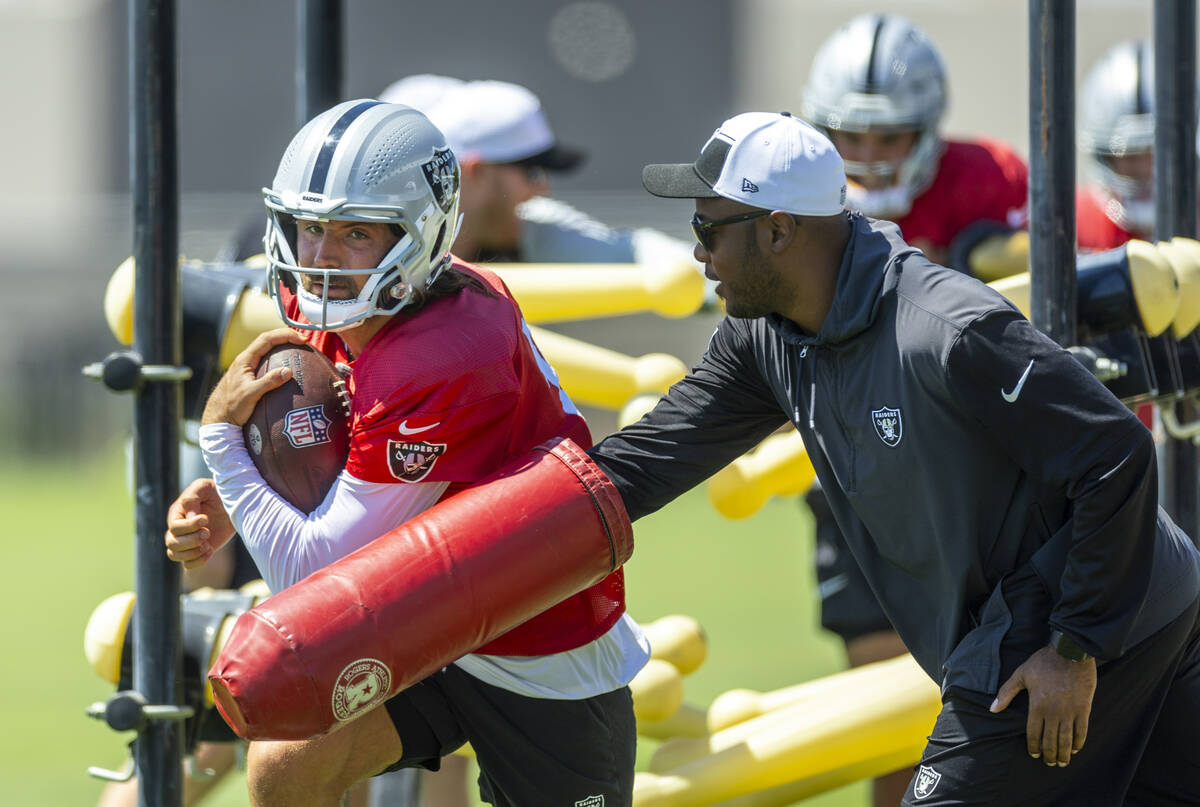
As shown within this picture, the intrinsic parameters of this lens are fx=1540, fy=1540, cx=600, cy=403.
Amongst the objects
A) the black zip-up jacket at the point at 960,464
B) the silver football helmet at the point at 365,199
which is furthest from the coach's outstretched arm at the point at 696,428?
the silver football helmet at the point at 365,199

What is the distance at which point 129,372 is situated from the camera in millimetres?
3281

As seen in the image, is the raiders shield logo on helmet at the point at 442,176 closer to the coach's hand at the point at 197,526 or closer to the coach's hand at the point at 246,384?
the coach's hand at the point at 246,384

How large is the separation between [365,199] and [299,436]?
1.51 feet

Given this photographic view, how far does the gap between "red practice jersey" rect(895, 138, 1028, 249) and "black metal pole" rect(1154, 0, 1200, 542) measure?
0.71 m

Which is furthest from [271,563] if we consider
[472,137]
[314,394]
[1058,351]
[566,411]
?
[472,137]

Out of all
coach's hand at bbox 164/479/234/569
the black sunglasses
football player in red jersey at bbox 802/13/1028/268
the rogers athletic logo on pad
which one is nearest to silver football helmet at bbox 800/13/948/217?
football player in red jersey at bbox 802/13/1028/268

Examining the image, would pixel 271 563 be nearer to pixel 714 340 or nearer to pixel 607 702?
pixel 607 702

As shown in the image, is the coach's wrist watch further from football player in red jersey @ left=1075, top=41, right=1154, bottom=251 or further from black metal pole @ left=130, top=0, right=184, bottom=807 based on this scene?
football player in red jersey @ left=1075, top=41, right=1154, bottom=251

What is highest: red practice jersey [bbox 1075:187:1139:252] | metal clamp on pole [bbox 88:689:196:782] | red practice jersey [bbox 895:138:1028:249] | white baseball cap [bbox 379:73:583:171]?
white baseball cap [bbox 379:73:583:171]

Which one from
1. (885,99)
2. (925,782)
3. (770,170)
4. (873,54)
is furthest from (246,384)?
(873,54)

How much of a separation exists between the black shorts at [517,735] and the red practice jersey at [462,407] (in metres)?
0.11

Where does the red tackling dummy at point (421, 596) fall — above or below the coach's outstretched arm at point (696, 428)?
below

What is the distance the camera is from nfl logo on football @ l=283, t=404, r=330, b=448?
282 centimetres

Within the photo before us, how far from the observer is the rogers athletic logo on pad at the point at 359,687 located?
2.61 m
